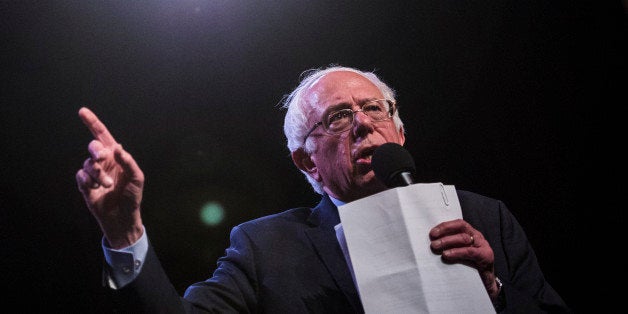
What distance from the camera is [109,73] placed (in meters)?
2.55

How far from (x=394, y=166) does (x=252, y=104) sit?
1.81 m

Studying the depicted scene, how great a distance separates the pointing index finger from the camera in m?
1.08

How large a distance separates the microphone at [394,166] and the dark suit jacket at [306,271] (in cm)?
48

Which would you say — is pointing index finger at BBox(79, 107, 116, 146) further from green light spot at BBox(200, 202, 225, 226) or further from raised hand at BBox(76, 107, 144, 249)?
green light spot at BBox(200, 202, 225, 226)

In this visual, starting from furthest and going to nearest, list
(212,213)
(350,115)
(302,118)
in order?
(212,213) → (302,118) → (350,115)

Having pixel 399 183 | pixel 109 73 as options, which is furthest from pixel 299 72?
pixel 399 183

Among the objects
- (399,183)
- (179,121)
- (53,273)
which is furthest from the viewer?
(179,121)

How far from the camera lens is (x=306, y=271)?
165cm

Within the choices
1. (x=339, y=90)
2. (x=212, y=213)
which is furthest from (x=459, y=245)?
(x=212, y=213)

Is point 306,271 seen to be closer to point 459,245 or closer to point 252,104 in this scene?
point 459,245

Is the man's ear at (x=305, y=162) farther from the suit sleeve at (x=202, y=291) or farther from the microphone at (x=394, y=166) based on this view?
the microphone at (x=394, y=166)

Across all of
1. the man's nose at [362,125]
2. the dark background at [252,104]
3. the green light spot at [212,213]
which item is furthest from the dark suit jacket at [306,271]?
the dark background at [252,104]

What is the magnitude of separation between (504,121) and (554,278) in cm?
116

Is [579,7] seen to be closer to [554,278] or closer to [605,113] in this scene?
[605,113]
